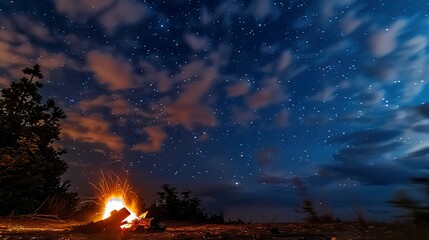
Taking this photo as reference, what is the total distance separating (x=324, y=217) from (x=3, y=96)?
46.8ft

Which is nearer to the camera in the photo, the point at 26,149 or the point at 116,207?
the point at 116,207

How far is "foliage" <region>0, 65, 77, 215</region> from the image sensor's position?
14.4 metres

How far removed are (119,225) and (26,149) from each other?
29.0 feet

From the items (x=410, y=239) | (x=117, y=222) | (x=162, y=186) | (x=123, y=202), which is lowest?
(x=410, y=239)

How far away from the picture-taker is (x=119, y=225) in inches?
352

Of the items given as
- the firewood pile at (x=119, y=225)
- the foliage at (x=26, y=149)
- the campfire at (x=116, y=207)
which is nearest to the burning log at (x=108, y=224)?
the firewood pile at (x=119, y=225)

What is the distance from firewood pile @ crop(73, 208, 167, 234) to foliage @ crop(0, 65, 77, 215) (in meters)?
6.39

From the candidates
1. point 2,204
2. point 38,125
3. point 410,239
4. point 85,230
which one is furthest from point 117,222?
point 38,125

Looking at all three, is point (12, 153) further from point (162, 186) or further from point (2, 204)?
point (162, 186)

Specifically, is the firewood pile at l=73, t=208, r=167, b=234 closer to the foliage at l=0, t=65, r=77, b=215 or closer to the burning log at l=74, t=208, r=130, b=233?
the burning log at l=74, t=208, r=130, b=233

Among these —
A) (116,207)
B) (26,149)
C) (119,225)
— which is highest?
(26,149)

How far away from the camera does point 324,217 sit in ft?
32.1

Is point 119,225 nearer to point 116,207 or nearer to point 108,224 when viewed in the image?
point 108,224

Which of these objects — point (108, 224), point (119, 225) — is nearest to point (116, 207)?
point (119, 225)
